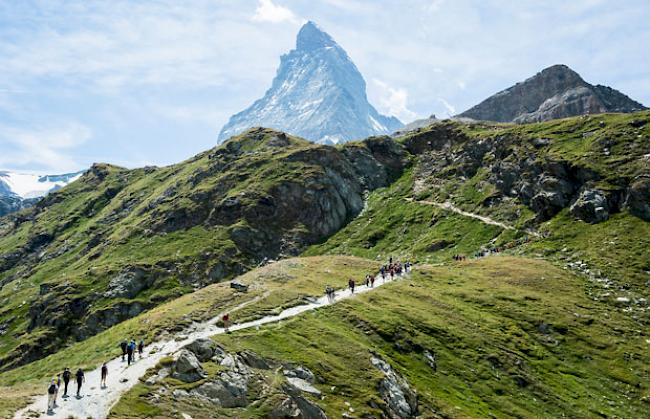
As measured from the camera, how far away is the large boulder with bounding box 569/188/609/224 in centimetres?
12181

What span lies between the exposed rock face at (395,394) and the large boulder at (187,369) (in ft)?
60.4

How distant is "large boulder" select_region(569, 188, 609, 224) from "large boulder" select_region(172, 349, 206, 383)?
106631 millimetres

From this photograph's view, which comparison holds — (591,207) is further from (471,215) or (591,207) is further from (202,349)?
(202,349)

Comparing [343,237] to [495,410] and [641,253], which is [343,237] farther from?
[495,410]

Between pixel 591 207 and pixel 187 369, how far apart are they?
11004 cm

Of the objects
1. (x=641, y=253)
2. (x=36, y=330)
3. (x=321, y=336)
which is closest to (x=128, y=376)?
(x=321, y=336)

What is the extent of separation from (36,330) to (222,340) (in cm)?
12639

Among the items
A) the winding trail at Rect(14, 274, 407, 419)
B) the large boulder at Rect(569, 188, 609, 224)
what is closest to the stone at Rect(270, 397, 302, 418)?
the winding trail at Rect(14, 274, 407, 419)

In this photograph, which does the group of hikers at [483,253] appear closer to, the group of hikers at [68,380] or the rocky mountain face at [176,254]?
the rocky mountain face at [176,254]

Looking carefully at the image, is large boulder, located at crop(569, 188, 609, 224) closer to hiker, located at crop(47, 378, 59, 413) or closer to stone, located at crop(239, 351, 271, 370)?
stone, located at crop(239, 351, 271, 370)

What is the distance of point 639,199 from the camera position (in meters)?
119

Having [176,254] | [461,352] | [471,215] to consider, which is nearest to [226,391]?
[461,352]

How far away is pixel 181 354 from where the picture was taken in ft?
154

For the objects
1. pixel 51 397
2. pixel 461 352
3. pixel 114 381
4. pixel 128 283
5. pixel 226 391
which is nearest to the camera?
pixel 51 397
